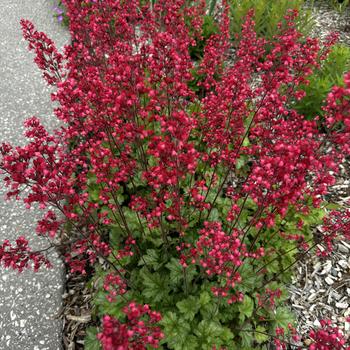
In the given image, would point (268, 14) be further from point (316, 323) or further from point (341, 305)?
point (316, 323)

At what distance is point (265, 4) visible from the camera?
645 cm

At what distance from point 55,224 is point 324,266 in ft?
10.4

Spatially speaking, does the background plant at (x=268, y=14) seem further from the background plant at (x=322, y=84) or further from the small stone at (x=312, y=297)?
the small stone at (x=312, y=297)

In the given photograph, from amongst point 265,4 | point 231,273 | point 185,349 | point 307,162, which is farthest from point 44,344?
point 265,4

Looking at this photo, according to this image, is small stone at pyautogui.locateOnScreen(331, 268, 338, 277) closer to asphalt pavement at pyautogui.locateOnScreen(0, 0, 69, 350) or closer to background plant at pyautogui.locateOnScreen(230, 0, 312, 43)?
asphalt pavement at pyautogui.locateOnScreen(0, 0, 69, 350)

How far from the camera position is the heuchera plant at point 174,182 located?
2105 mm

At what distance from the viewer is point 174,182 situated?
7.27 feet

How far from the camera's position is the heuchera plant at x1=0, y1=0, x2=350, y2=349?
2.11 metres

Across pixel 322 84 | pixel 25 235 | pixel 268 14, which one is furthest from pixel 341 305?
pixel 268 14

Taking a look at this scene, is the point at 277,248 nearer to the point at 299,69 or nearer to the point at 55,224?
the point at 299,69

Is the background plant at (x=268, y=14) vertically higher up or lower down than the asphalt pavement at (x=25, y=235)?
higher up

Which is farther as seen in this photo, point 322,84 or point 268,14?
point 268,14

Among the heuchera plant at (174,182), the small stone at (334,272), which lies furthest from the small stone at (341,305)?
the heuchera plant at (174,182)

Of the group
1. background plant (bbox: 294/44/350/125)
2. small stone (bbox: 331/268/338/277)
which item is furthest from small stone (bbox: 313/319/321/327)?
background plant (bbox: 294/44/350/125)
